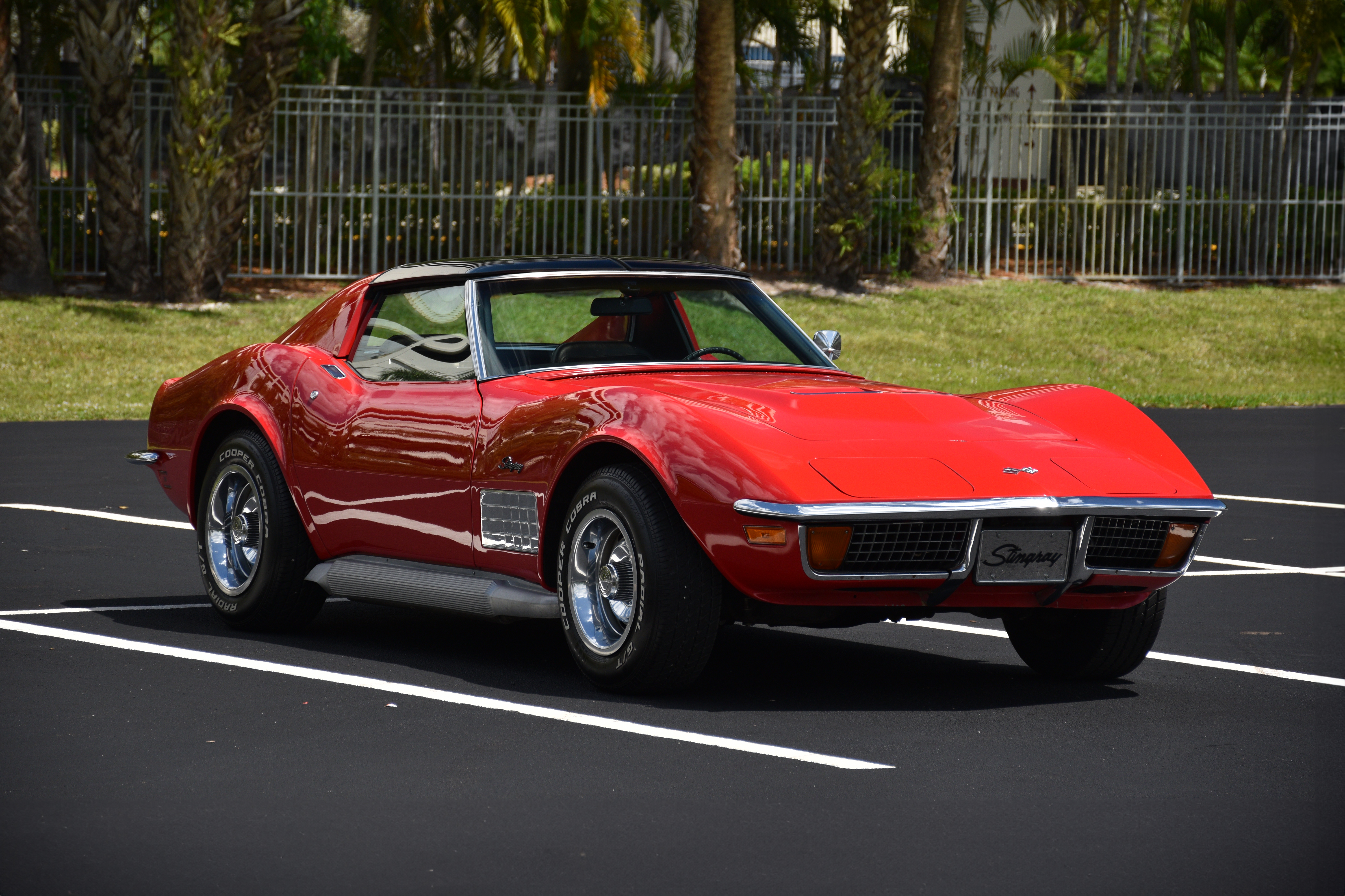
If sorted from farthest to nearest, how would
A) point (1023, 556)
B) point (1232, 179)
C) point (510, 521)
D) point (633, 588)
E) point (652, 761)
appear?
point (1232, 179) < point (510, 521) < point (633, 588) < point (1023, 556) < point (652, 761)

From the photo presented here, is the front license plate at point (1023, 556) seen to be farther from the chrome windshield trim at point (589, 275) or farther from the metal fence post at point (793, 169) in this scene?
the metal fence post at point (793, 169)

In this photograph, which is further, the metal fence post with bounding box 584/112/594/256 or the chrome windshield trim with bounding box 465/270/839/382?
the metal fence post with bounding box 584/112/594/256

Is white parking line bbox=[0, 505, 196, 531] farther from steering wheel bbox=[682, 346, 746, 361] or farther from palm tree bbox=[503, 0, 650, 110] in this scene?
palm tree bbox=[503, 0, 650, 110]

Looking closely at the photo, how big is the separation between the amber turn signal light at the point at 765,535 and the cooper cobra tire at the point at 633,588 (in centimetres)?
25

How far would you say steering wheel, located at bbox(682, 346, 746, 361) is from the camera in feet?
22.8

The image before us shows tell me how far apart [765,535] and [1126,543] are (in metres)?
1.24

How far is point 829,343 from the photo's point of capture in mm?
7176

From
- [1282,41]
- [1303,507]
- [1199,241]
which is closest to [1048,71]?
[1199,241]

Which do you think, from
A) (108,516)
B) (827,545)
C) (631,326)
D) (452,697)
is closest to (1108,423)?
(827,545)

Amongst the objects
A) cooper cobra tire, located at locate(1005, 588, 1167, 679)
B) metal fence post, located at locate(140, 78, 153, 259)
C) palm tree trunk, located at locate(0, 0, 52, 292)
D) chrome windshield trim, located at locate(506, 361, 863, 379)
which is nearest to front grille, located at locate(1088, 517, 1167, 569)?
cooper cobra tire, located at locate(1005, 588, 1167, 679)

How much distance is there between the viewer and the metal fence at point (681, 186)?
24000mm

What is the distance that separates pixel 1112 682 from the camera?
645cm

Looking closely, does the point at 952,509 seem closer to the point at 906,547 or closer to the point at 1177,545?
the point at 906,547

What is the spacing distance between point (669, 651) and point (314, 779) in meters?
1.26
